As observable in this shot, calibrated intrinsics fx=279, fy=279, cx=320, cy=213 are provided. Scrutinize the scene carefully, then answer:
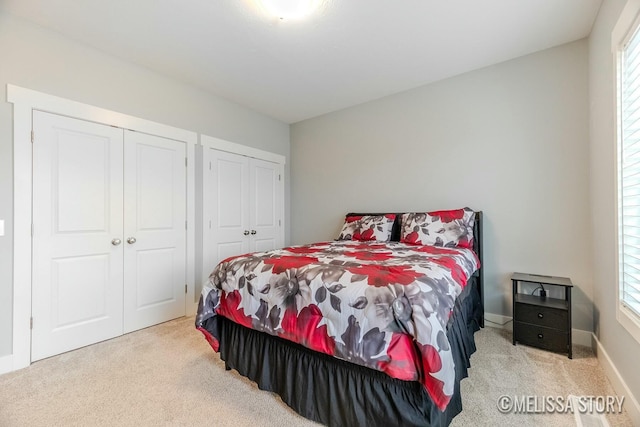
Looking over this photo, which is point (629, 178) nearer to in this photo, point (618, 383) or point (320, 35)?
point (618, 383)

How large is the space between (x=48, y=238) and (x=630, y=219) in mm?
3892

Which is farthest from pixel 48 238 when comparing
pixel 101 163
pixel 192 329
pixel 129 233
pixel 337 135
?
pixel 337 135

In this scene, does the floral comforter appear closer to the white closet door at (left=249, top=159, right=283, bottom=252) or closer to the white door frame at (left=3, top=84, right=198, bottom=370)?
the white door frame at (left=3, top=84, right=198, bottom=370)

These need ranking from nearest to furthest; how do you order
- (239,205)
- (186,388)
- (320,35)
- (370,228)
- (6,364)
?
(186,388) → (6,364) → (320,35) → (370,228) → (239,205)

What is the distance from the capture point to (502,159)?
269 centimetres

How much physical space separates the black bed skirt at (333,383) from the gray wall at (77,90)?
5.77 ft

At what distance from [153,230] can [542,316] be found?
3532mm

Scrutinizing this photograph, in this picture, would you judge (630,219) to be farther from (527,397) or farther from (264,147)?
(264,147)

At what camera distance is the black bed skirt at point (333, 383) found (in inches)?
48.8

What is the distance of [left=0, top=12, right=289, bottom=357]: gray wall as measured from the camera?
201cm

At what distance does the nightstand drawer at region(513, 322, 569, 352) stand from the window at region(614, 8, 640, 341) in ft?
1.97

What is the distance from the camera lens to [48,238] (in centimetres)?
221

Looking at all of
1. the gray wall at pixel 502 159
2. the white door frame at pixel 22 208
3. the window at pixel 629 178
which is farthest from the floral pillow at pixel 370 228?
the white door frame at pixel 22 208

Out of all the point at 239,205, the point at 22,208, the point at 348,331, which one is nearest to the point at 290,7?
the point at 348,331
